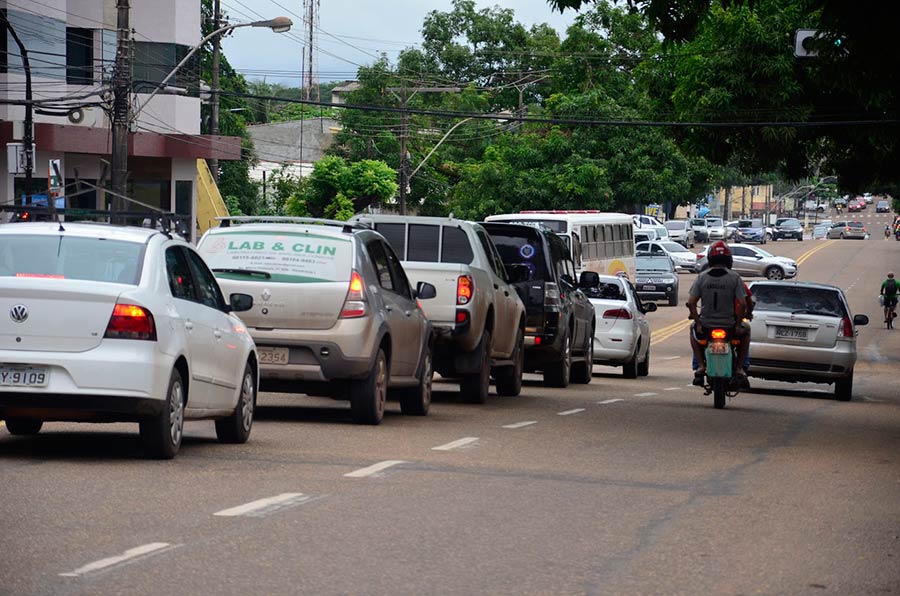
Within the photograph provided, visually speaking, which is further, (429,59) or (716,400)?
(429,59)

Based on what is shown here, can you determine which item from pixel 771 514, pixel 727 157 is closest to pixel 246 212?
pixel 727 157

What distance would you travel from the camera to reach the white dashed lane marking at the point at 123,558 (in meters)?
6.96

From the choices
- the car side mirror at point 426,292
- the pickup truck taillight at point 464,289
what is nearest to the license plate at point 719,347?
Result: the pickup truck taillight at point 464,289

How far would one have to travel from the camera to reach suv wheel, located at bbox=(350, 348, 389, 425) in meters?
14.4

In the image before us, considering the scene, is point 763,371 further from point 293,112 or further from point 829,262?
point 293,112

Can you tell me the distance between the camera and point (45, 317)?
10500 mm

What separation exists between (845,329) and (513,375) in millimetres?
6081

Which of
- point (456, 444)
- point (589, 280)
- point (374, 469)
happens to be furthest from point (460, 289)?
point (589, 280)

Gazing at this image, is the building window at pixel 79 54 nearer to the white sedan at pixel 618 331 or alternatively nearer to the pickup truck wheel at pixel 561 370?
the white sedan at pixel 618 331

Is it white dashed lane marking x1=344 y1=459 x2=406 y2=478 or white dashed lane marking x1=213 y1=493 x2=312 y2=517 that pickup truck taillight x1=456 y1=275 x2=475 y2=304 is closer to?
white dashed lane marking x1=344 y1=459 x2=406 y2=478

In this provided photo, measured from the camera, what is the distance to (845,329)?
24.1 meters

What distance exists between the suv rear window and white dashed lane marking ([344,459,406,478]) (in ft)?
45.2

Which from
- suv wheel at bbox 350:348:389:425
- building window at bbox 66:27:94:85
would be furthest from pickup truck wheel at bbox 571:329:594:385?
building window at bbox 66:27:94:85

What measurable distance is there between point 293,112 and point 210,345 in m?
119
